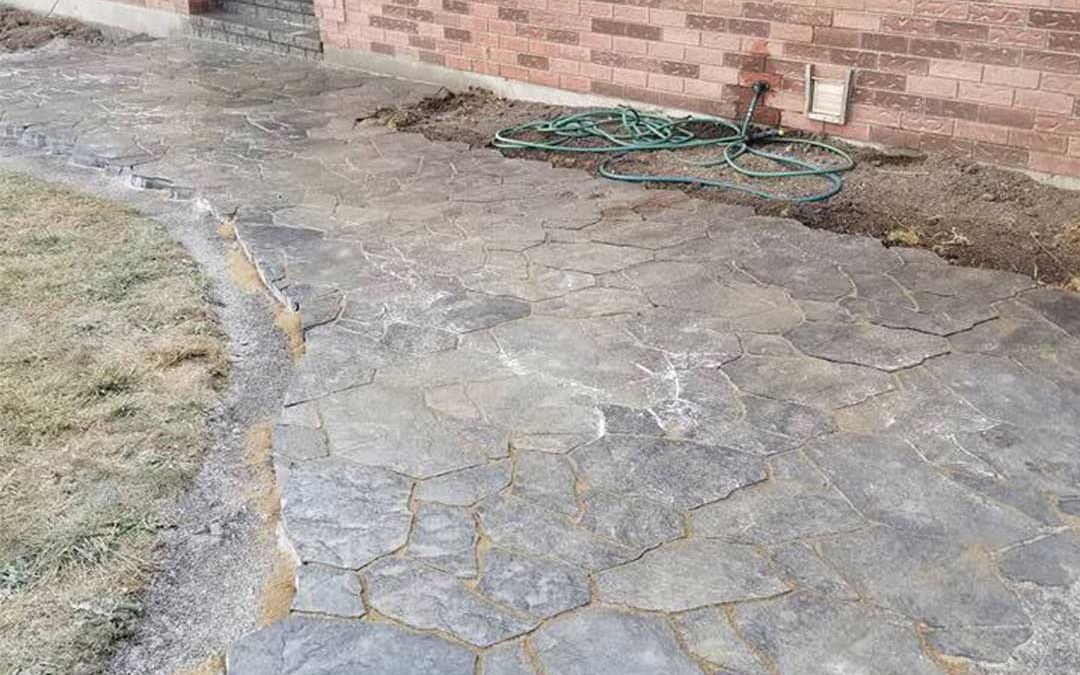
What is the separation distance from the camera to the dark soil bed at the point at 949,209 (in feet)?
13.5

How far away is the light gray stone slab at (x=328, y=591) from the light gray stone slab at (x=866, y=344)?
1.73 meters

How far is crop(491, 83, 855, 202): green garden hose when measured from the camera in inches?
197

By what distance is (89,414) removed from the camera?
3201 millimetres

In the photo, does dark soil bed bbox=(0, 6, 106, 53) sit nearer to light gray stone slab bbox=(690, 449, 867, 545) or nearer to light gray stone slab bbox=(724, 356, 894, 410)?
light gray stone slab bbox=(724, 356, 894, 410)

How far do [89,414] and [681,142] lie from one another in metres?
3.38

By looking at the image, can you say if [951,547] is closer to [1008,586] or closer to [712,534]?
[1008,586]

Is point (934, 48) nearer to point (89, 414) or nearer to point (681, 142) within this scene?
point (681, 142)

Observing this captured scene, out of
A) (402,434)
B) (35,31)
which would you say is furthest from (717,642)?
(35,31)

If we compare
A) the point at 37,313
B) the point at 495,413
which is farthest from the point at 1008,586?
the point at 37,313

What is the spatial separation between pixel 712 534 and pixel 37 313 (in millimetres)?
2678

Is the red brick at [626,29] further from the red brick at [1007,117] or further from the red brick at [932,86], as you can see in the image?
the red brick at [1007,117]

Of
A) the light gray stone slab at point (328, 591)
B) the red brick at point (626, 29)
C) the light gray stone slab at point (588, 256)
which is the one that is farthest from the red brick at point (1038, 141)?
the light gray stone slab at point (328, 591)

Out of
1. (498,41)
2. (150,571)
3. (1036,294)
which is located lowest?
(150,571)

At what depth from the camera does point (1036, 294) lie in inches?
149
